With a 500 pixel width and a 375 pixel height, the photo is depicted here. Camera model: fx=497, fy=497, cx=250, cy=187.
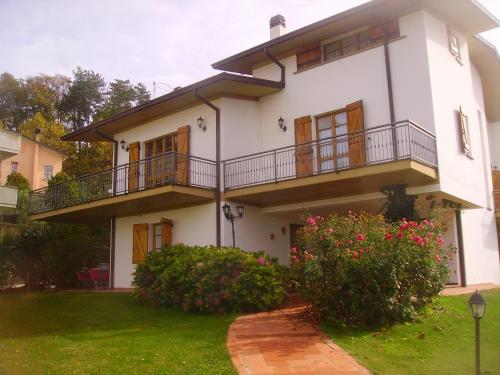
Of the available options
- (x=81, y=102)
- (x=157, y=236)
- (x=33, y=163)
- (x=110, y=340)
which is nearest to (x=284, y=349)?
(x=110, y=340)

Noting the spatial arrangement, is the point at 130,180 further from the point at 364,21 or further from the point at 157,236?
the point at 364,21

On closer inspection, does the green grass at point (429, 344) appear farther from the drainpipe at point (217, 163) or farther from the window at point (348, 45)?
→ the window at point (348, 45)

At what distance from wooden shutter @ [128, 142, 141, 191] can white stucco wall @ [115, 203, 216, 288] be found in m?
1.09

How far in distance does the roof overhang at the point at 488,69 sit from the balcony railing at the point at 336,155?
601 cm

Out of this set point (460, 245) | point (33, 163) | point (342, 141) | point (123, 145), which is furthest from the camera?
point (33, 163)

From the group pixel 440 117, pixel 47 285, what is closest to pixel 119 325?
pixel 440 117

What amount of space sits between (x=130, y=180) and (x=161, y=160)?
2009 mm

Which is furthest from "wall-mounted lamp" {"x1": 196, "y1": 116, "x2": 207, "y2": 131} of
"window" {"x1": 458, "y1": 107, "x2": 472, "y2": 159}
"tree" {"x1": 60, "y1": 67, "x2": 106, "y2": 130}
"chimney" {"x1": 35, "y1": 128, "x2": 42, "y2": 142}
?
"tree" {"x1": 60, "y1": 67, "x2": 106, "y2": 130}

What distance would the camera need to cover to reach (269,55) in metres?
14.9

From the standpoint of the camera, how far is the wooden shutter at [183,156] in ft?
47.1

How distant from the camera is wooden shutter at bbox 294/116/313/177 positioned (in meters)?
13.5

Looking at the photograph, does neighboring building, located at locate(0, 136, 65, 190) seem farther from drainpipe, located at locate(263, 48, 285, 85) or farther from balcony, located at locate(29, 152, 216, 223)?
drainpipe, located at locate(263, 48, 285, 85)

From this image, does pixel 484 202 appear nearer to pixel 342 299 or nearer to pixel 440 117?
pixel 440 117

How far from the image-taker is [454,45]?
14297 millimetres
